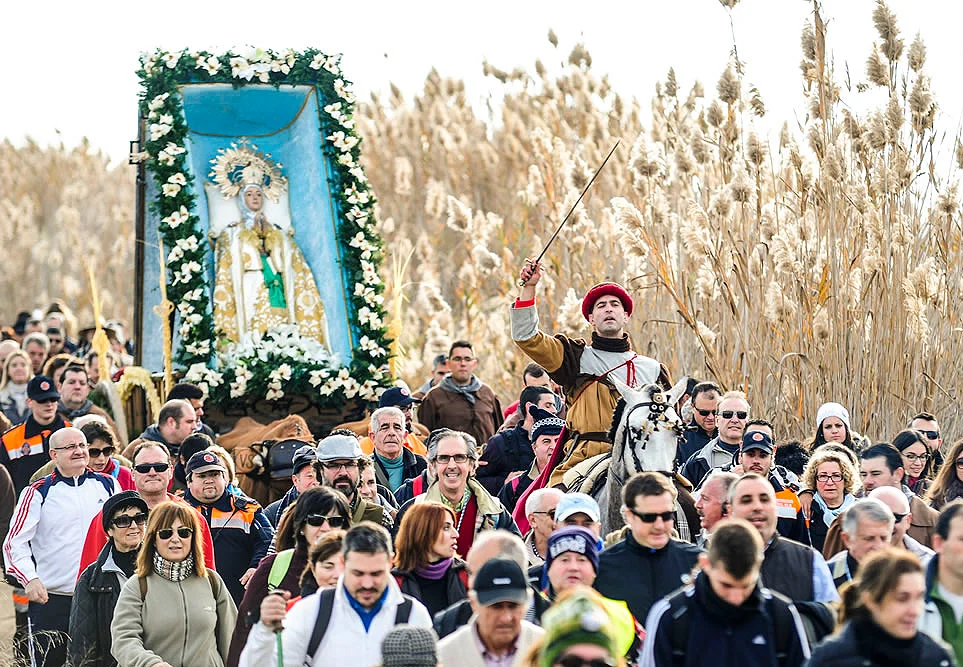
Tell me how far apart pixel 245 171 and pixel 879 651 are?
1183cm

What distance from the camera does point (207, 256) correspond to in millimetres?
16281

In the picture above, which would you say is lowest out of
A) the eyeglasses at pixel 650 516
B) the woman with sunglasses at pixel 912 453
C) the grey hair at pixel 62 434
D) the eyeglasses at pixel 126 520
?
the eyeglasses at pixel 650 516

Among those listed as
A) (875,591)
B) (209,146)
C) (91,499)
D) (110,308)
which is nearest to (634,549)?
(875,591)

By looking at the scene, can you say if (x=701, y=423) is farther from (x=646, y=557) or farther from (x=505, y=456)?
(x=646, y=557)

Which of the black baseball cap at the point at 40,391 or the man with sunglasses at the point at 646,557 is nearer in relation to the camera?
the man with sunglasses at the point at 646,557

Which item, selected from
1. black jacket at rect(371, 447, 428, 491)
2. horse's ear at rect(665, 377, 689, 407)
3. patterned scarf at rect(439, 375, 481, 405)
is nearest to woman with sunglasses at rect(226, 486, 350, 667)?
horse's ear at rect(665, 377, 689, 407)

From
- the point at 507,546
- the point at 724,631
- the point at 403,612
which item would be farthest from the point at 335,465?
the point at 724,631

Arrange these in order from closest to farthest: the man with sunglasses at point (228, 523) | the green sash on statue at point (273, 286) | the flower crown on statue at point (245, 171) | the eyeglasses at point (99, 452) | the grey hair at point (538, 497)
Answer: the grey hair at point (538, 497) → the man with sunglasses at point (228, 523) → the eyeglasses at point (99, 452) → the green sash on statue at point (273, 286) → the flower crown on statue at point (245, 171)

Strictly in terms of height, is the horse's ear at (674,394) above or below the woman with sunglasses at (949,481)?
above

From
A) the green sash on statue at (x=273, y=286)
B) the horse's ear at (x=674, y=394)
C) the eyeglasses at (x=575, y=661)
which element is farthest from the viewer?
the green sash on statue at (x=273, y=286)

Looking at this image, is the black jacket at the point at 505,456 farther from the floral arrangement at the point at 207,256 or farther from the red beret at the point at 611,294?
the floral arrangement at the point at 207,256

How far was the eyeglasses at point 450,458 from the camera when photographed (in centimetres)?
915

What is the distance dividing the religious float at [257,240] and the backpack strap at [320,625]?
347 inches

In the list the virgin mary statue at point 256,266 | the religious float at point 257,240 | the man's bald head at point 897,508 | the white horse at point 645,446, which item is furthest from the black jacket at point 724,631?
the virgin mary statue at point 256,266
